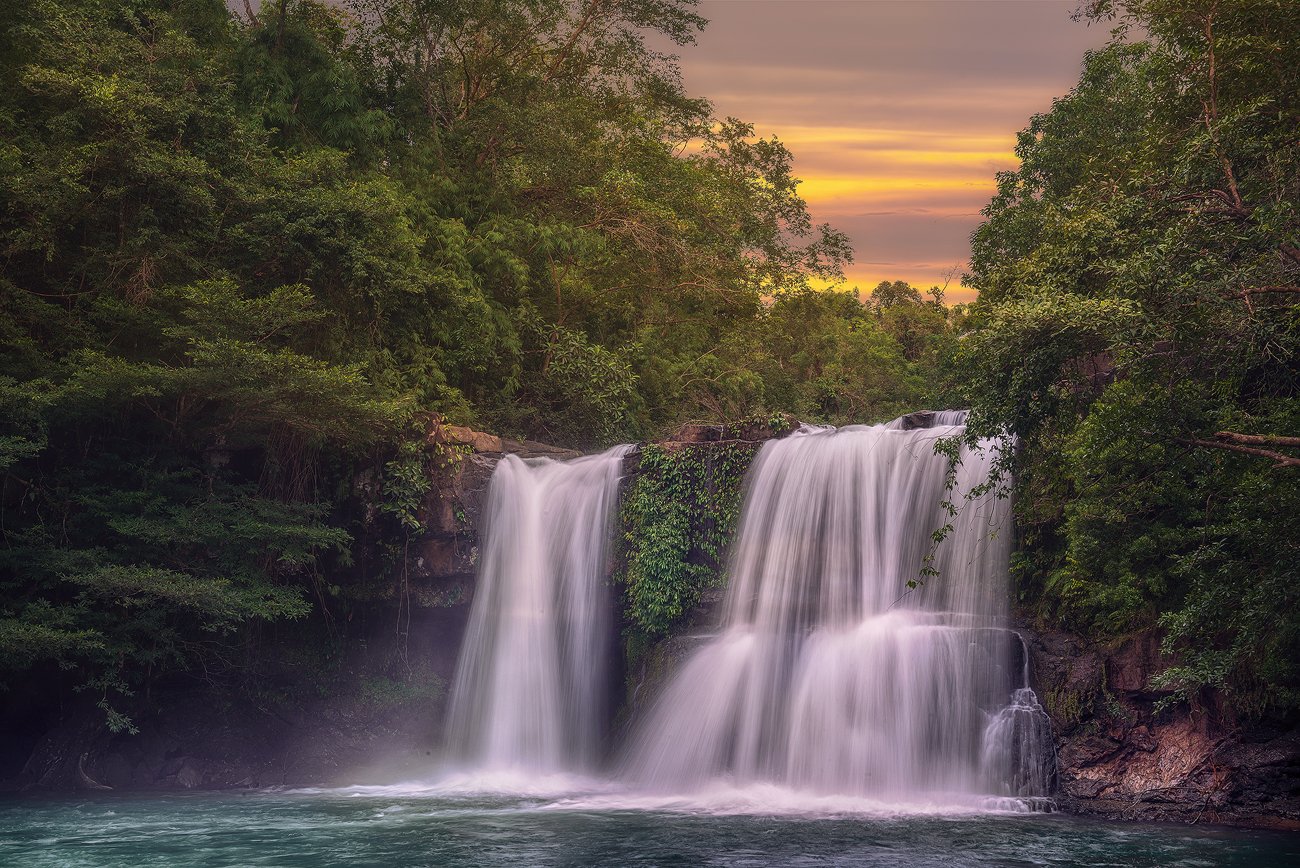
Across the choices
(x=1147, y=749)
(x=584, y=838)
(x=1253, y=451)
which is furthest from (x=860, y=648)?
(x=1253, y=451)

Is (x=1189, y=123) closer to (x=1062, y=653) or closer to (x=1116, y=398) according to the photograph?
(x=1116, y=398)

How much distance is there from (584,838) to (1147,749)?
734 centimetres

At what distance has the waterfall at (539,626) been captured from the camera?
2122cm

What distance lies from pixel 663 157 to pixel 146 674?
2040 centimetres

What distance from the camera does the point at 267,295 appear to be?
2120 centimetres

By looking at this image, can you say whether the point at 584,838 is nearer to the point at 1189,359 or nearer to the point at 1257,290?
the point at 1189,359

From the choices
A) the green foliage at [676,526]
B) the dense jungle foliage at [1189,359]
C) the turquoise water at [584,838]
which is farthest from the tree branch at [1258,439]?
the green foliage at [676,526]

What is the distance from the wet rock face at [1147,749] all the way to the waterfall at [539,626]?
8.50 metres

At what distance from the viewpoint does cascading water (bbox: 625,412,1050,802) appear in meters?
16.3

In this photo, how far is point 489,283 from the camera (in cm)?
2788

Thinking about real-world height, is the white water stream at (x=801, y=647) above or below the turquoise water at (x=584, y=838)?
above

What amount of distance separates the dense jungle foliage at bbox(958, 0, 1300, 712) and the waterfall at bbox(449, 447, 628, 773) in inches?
350

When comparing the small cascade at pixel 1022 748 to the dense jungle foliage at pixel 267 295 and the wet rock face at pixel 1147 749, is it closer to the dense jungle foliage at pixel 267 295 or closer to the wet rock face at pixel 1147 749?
the wet rock face at pixel 1147 749

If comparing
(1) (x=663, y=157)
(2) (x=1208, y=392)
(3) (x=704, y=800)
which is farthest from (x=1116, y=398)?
(1) (x=663, y=157)
